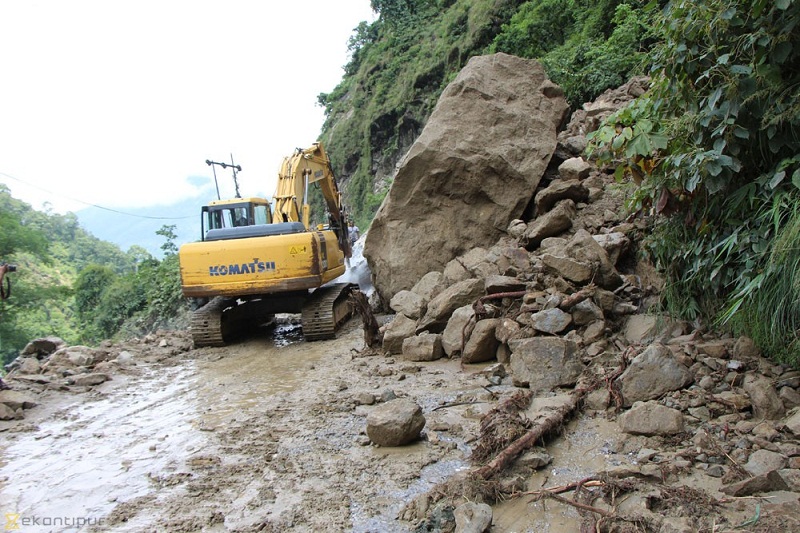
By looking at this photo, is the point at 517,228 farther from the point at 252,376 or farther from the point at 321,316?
the point at 252,376

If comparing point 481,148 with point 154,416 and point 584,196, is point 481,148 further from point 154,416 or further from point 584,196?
point 154,416

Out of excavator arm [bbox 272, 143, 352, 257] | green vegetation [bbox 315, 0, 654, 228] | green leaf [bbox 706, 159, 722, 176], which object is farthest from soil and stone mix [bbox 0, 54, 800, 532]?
green vegetation [bbox 315, 0, 654, 228]

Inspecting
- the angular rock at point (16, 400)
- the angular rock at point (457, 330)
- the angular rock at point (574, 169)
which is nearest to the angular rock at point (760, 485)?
the angular rock at point (457, 330)

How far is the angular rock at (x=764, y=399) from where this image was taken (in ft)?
9.09

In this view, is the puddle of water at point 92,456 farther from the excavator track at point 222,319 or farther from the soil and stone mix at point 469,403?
the excavator track at point 222,319

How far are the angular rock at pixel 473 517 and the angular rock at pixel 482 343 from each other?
8.09ft

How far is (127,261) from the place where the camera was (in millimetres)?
39250

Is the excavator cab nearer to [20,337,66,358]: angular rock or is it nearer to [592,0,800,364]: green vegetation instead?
[20,337,66,358]: angular rock

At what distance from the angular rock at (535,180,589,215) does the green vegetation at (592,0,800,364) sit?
2.48 meters

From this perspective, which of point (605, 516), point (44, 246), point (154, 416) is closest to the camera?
point (605, 516)

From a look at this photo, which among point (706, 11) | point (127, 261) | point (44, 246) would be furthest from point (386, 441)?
point (127, 261)

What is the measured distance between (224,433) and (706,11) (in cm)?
443

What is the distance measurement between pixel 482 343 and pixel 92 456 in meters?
3.30

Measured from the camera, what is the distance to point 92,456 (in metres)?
3.93
